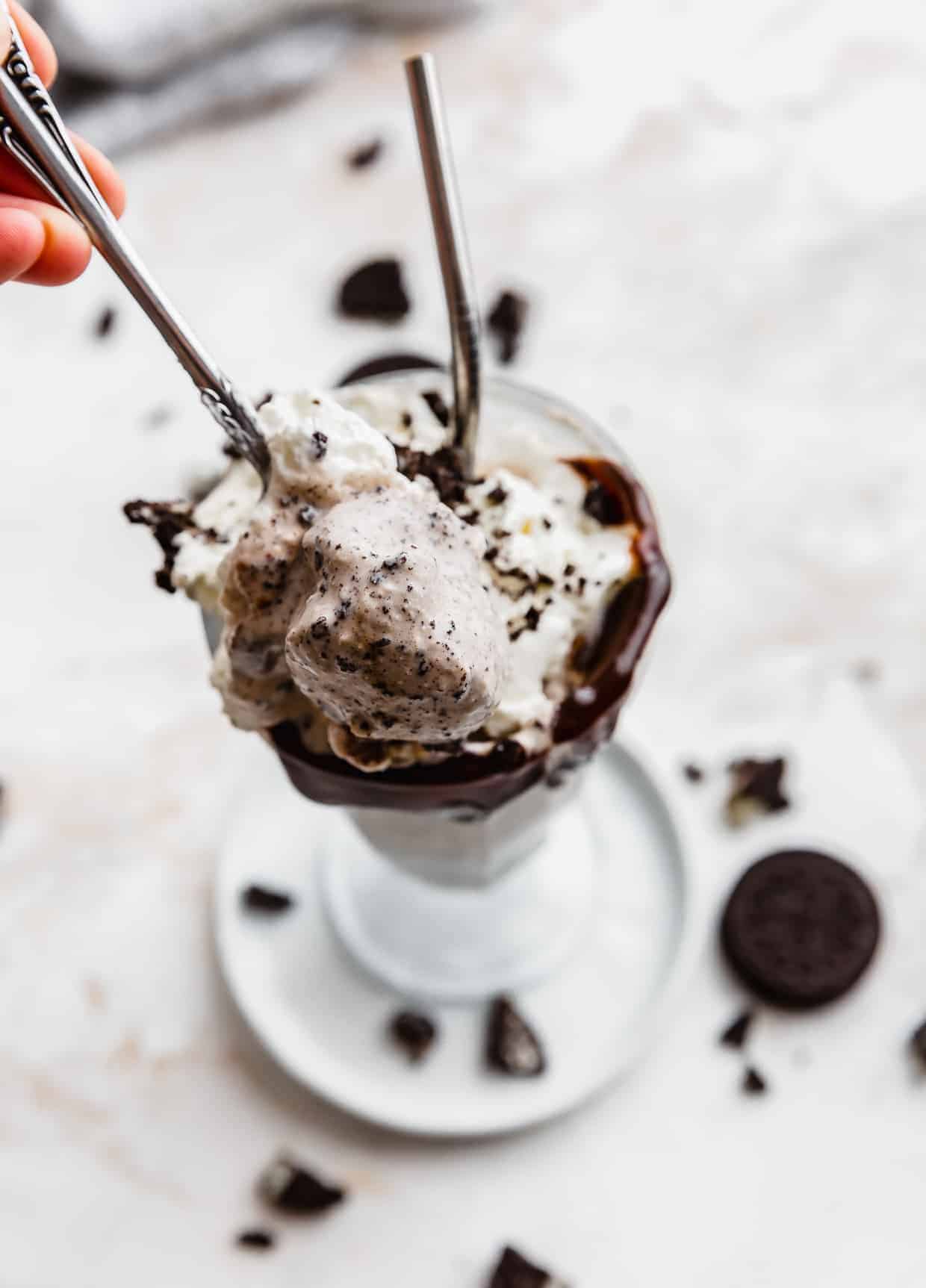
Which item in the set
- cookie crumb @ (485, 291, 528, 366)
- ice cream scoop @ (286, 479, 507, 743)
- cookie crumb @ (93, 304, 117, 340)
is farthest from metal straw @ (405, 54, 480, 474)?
cookie crumb @ (93, 304, 117, 340)

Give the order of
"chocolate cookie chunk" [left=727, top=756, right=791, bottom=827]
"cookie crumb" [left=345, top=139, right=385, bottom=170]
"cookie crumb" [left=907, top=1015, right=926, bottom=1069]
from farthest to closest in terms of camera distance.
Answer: "cookie crumb" [left=345, top=139, right=385, bottom=170] < "chocolate cookie chunk" [left=727, top=756, right=791, bottom=827] < "cookie crumb" [left=907, top=1015, right=926, bottom=1069]

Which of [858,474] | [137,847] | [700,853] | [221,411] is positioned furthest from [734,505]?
[221,411]

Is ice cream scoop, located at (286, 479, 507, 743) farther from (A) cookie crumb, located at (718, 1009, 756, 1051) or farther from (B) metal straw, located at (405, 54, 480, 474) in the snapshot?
(A) cookie crumb, located at (718, 1009, 756, 1051)

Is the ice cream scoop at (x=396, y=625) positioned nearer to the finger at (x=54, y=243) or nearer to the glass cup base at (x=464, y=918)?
the finger at (x=54, y=243)

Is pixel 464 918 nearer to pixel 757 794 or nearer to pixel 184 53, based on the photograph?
pixel 757 794

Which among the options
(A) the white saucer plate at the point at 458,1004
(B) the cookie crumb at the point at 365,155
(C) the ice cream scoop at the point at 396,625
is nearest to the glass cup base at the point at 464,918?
(A) the white saucer plate at the point at 458,1004

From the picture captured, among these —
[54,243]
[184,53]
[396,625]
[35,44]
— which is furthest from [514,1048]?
[184,53]
